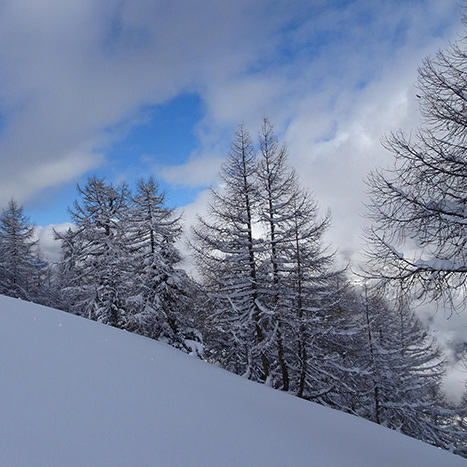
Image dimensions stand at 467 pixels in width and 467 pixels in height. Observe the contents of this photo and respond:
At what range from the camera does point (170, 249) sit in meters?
13.6

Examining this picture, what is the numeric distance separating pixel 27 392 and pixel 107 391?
25.2 inches

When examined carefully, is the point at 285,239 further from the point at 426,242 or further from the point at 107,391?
the point at 107,391

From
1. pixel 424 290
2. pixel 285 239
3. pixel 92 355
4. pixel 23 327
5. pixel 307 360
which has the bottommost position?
pixel 307 360

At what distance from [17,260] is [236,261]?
1748cm

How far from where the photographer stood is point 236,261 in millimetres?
10391

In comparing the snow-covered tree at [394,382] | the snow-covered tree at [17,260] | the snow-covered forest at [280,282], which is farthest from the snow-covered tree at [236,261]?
the snow-covered tree at [17,260]

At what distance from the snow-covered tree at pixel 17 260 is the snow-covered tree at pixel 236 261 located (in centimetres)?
1541

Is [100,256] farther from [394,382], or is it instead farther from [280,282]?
[394,382]

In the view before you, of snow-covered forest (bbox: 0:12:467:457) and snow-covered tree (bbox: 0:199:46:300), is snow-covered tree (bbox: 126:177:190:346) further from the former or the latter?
snow-covered tree (bbox: 0:199:46:300)

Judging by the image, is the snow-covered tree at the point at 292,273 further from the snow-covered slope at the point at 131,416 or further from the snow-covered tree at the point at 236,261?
the snow-covered slope at the point at 131,416

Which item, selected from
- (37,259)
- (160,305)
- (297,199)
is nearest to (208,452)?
(297,199)

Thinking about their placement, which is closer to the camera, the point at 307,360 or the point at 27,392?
the point at 27,392

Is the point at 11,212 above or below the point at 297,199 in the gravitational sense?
above

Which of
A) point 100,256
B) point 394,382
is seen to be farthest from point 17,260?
point 394,382
